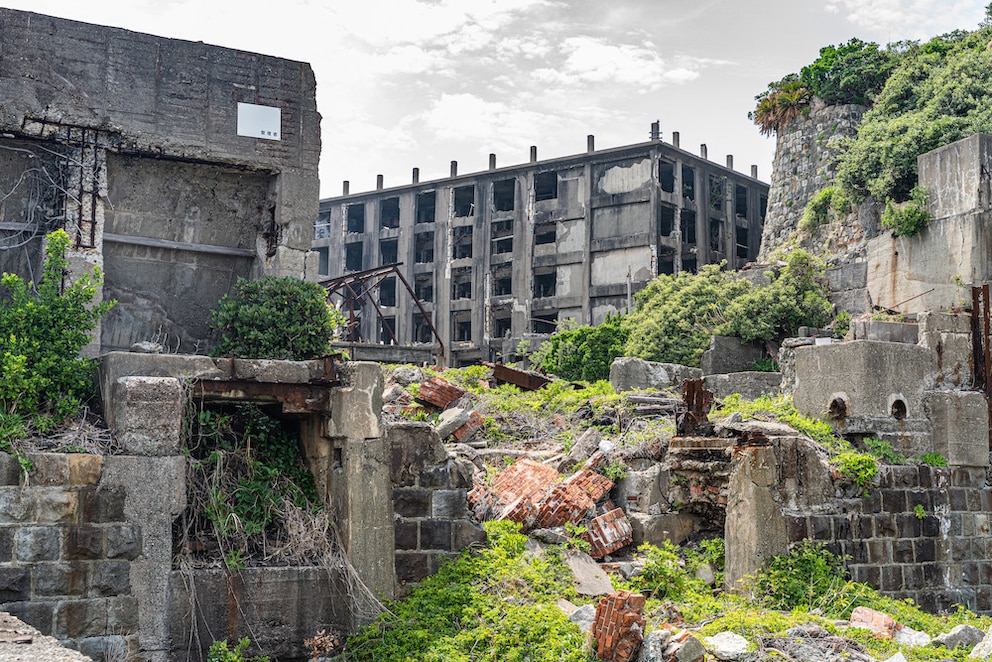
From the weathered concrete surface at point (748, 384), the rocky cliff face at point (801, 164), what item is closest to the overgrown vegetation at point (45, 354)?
the weathered concrete surface at point (748, 384)

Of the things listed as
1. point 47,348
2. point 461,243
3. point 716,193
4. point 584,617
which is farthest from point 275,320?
point 716,193

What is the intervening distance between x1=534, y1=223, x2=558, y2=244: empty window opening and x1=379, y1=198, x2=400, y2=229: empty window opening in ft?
23.2

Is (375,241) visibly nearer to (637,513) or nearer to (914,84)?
(914,84)

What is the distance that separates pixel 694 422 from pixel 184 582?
234 inches

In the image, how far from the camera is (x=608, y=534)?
1092 cm

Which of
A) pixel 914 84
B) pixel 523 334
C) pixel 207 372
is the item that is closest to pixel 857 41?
pixel 914 84

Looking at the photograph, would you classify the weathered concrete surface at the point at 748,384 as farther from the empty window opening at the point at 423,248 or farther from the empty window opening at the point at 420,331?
the empty window opening at the point at 423,248

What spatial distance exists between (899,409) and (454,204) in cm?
3245

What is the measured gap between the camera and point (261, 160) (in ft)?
36.6

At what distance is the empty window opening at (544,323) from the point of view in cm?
4012

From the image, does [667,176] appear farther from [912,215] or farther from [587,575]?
[587,575]

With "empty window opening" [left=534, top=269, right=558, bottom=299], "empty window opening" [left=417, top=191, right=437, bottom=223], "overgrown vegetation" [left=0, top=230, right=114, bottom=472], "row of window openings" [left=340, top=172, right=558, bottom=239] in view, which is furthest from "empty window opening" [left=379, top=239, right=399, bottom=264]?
"overgrown vegetation" [left=0, top=230, right=114, bottom=472]

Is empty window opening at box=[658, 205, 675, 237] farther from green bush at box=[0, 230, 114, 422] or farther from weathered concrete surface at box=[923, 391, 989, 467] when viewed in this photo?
green bush at box=[0, 230, 114, 422]

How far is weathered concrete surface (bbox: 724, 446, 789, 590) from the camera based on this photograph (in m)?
10.1
